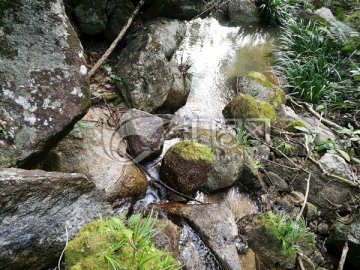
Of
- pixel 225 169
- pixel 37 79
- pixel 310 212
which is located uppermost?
pixel 37 79

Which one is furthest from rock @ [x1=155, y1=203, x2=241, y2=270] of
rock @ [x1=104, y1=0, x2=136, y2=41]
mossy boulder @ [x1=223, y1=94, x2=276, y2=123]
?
rock @ [x1=104, y1=0, x2=136, y2=41]

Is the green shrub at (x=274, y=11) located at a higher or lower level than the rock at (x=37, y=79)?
lower

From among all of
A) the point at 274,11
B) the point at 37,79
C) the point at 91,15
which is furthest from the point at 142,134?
the point at 274,11

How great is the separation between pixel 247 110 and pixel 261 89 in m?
1.12

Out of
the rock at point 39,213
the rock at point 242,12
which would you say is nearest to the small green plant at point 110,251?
the rock at point 39,213

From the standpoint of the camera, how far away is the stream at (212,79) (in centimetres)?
375

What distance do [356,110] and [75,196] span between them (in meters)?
5.91

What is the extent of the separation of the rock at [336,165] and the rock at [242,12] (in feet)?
19.2

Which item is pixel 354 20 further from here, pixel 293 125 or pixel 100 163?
pixel 100 163

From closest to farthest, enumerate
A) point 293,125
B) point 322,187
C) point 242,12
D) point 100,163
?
point 100,163
point 322,187
point 293,125
point 242,12

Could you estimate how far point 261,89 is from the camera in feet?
20.8

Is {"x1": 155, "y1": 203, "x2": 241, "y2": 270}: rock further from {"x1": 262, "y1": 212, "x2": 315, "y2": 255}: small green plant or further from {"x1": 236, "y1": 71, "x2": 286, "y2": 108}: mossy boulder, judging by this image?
{"x1": 236, "y1": 71, "x2": 286, "y2": 108}: mossy boulder

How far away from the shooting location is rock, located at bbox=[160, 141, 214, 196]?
154 inches

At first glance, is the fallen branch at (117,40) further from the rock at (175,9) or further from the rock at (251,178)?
the rock at (251,178)
